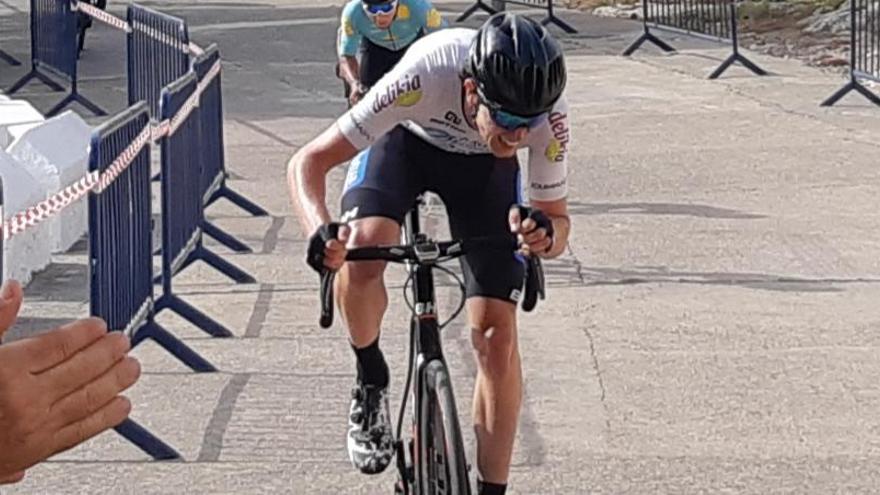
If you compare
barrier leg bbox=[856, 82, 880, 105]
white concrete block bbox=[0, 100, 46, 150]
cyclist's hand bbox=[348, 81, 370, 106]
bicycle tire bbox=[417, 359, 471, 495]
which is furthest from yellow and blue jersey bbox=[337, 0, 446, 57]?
barrier leg bbox=[856, 82, 880, 105]

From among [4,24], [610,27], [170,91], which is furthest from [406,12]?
[4,24]

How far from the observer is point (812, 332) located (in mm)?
9195

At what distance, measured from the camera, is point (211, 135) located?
1112 cm

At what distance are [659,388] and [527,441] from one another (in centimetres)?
99

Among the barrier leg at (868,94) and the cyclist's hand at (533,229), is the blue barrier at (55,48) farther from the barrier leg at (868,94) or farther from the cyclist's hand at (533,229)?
the cyclist's hand at (533,229)

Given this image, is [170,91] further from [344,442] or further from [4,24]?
[4,24]

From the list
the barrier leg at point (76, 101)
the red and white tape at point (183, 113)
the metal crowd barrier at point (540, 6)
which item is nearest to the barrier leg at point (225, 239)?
the red and white tape at point (183, 113)

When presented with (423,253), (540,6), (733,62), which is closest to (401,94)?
(423,253)

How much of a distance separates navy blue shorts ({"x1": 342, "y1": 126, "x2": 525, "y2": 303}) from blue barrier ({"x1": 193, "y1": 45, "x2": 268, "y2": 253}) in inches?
177

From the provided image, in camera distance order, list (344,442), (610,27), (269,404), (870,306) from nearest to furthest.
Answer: (344,442)
(269,404)
(870,306)
(610,27)

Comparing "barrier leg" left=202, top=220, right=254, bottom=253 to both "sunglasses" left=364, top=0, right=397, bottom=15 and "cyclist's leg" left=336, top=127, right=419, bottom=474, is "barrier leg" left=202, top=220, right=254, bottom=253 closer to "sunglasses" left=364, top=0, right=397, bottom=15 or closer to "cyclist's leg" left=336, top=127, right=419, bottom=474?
"sunglasses" left=364, top=0, right=397, bottom=15

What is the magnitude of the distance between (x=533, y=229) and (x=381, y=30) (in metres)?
5.33

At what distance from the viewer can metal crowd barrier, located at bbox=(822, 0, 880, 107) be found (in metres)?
17.5

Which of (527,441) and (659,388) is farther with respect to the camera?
(659,388)
